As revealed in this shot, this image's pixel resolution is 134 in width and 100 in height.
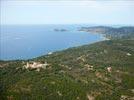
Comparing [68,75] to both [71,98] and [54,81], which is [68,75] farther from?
[71,98]

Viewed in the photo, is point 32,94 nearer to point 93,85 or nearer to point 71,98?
point 71,98

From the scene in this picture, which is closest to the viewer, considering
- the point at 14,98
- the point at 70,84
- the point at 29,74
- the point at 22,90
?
the point at 14,98

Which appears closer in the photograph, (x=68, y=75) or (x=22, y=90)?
(x=22, y=90)

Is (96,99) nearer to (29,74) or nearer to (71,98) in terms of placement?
(71,98)

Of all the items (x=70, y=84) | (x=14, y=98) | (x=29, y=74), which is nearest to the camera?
(x=14, y=98)

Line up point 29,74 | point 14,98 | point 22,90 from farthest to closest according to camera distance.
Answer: point 29,74 → point 22,90 → point 14,98

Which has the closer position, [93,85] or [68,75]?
[93,85]

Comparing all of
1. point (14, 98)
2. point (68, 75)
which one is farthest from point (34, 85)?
point (68, 75)

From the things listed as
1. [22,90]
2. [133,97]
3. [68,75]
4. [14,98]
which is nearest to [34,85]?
[22,90]

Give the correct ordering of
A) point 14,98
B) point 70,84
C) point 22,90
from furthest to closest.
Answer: point 70,84, point 22,90, point 14,98
